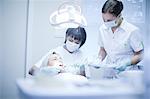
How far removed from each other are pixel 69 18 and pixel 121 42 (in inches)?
14.4

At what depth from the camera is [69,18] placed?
171cm

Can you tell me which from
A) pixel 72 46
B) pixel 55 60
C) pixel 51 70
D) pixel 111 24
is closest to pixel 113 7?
pixel 111 24

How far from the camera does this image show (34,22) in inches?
83.0

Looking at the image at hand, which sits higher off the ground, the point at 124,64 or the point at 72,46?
the point at 72,46

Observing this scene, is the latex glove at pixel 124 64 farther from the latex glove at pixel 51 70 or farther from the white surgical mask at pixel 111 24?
the latex glove at pixel 51 70

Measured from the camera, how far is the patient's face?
1735 mm

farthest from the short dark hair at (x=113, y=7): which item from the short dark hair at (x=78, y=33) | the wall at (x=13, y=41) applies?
the wall at (x=13, y=41)

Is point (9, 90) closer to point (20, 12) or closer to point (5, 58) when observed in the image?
point (5, 58)

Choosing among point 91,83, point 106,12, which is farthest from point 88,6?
point 91,83

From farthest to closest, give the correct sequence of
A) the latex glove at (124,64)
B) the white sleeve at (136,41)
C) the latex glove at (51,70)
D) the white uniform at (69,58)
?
the white uniform at (69,58)
the white sleeve at (136,41)
the latex glove at (124,64)
the latex glove at (51,70)

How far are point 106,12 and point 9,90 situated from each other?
3.11 feet

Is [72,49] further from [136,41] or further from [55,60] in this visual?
[136,41]

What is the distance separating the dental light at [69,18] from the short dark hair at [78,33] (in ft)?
0.09

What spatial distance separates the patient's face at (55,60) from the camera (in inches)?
68.3
